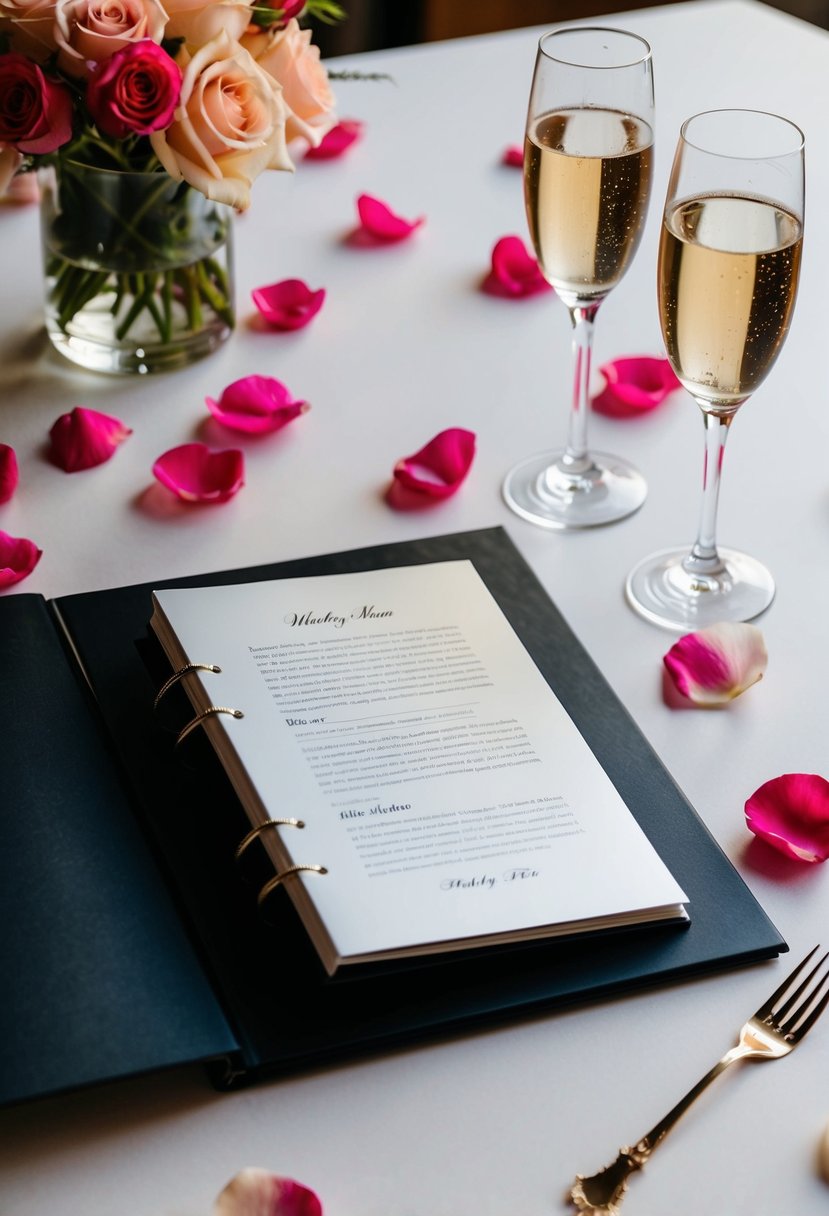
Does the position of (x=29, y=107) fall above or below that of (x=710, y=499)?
above

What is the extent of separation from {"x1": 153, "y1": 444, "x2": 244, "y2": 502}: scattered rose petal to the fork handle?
60 cm

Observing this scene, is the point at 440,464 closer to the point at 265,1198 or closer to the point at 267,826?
the point at 267,826

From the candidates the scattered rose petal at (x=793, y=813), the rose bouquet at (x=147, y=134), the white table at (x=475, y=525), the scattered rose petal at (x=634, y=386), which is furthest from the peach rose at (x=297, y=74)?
the scattered rose petal at (x=793, y=813)

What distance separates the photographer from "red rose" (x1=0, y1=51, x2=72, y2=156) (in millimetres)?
1034

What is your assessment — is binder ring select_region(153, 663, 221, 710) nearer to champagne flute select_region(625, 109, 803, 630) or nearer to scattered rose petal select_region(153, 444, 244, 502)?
scattered rose petal select_region(153, 444, 244, 502)

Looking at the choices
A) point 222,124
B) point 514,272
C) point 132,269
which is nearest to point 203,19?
point 222,124

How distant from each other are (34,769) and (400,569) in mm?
293

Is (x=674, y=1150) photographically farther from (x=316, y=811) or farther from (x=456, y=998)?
(x=316, y=811)

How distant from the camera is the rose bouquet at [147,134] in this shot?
1034 mm

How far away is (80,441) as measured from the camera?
1.14 metres

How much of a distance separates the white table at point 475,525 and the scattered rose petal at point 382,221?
0.02m

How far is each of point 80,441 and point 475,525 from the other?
0.32 m

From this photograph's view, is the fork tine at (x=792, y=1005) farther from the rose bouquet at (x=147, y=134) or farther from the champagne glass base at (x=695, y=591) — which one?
the rose bouquet at (x=147, y=134)

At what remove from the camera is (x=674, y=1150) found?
678mm
